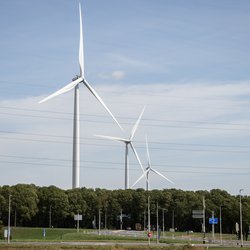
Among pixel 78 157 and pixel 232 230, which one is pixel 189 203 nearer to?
pixel 232 230

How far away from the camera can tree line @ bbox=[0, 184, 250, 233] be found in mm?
167875

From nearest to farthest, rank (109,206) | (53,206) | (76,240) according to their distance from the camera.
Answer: (76,240), (53,206), (109,206)

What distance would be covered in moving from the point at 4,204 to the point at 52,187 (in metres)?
22.2

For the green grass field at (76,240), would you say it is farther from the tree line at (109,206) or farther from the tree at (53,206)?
the tree at (53,206)

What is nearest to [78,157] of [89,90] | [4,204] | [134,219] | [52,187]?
[89,90]

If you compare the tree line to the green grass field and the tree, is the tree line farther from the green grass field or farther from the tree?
the green grass field

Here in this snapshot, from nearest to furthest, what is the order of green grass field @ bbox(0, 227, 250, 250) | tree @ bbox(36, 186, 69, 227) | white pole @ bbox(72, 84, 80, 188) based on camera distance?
1. green grass field @ bbox(0, 227, 250, 250)
2. white pole @ bbox(72, 84, 80, 188)
3. tree @ bbox(36, 186, 69, 227)

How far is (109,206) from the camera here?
611ft

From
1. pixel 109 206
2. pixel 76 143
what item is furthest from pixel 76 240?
pixel 109 206

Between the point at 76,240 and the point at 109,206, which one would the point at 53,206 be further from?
the point at 76,240

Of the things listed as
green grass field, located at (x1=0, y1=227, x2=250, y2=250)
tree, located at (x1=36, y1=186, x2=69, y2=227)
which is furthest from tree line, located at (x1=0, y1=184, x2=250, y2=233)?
green grass field, located at (x1=0, y1=227, x2=250, y2=250)

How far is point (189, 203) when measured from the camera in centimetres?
18125

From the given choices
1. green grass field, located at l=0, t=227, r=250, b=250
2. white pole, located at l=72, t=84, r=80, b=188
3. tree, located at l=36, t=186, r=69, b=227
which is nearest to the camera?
green grass field, located at l=0, t=227, r=250, b=250

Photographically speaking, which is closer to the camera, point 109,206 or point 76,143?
point 76,143
